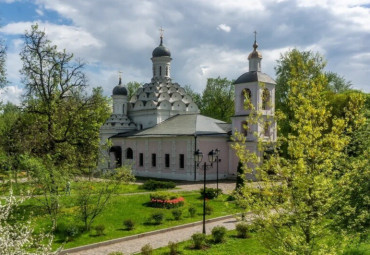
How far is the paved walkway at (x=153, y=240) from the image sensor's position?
471 inches

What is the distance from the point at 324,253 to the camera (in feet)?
20.3

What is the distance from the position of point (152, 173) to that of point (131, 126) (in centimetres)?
782

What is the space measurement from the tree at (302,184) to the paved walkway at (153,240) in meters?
6.49

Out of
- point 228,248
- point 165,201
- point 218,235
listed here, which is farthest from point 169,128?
point 228,248

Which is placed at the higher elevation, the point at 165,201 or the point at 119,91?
the point at 119,91

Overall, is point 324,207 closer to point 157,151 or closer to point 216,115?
point 157,151

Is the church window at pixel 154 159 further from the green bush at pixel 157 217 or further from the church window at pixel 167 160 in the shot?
the green bush at pixel 157 217

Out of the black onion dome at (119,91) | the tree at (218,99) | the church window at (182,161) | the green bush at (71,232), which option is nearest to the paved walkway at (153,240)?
the green bush at (71,232)

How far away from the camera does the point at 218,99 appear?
55.0 meters

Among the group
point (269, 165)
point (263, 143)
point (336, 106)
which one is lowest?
point (269, 165)

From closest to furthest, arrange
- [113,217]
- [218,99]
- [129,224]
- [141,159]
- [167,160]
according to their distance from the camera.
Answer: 1. [129,224]
2. [113,217]
3. [167,160]
4. [141,159]
5. [218,99]

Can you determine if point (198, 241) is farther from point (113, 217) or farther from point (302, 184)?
point (302, 184)

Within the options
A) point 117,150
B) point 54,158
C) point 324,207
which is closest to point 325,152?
point 324,207

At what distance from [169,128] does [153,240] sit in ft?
71.9
